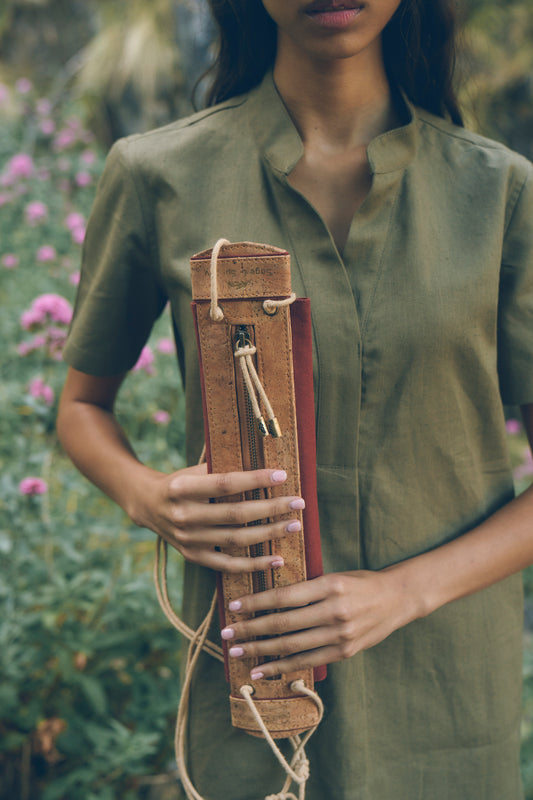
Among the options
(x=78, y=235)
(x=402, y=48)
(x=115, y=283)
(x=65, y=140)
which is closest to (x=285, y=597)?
(x=115, y=283)

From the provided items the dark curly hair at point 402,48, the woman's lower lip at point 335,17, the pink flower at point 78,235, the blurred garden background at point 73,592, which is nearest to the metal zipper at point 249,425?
the woman's lower lip at point 335,17

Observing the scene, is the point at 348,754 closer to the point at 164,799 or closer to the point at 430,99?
the point at 430,99

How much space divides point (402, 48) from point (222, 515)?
A: 0.69m

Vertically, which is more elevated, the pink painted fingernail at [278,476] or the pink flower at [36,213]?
the pink flower at [36,213]

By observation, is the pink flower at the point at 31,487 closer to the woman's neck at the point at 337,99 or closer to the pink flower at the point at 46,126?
the woman's neck at the point at 337,99

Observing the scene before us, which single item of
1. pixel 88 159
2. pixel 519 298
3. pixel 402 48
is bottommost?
pixel 519 298

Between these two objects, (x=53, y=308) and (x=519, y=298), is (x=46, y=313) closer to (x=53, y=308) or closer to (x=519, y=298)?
(x=53, y=308)

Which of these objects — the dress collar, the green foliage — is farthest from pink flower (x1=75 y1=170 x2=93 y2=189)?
the dress collar

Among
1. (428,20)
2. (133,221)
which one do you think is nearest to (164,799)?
(133,221)

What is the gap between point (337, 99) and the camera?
983mm

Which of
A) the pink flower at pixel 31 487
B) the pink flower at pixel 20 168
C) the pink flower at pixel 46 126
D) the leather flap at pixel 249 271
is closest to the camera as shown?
the leather flap at pixel 249 271

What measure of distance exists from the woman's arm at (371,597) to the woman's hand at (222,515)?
59 millimetres

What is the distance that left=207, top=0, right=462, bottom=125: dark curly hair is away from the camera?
1.02 m

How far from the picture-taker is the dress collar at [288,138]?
943 millimetres
